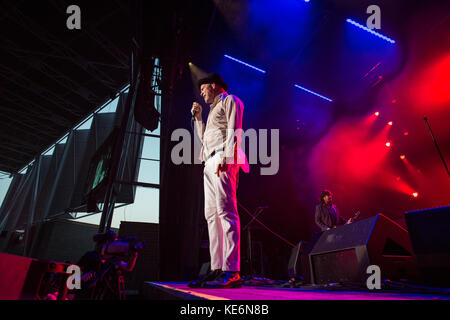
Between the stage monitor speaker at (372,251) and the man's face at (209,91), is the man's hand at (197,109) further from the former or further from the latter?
the stage monitor speaker at (372,251)

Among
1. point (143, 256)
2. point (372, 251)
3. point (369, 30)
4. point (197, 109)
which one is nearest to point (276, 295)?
point (372, 251)

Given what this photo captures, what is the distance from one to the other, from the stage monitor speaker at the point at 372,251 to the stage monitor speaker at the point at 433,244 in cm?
28

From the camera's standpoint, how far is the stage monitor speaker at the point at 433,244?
1.49 m

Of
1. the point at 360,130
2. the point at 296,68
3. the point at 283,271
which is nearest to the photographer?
the point at 296,68

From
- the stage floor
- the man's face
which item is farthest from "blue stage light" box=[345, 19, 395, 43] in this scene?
the stage floor

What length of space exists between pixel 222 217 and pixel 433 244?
1448 mm

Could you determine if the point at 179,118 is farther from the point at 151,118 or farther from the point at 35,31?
the point at 35,31

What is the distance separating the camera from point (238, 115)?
197 cm

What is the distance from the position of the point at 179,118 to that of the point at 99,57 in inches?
331

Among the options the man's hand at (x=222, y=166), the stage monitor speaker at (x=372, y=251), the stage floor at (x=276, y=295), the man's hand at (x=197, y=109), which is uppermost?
the man's hand at (x=197, y=109)

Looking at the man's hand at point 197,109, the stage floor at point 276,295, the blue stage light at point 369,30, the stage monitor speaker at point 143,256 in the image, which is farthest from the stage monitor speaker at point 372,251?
the stage monitor speaker at point 143,256

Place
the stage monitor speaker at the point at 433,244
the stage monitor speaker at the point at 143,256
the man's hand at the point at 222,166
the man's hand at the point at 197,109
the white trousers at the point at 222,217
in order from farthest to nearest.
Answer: the stage monitor speaker at the point at 143,256 → the man's hand at the point at 197,109 → the man's hand at the point at 222,166 → the white trousers at the point at 222,217 → the stage monitor speaker at the point at 433,244
